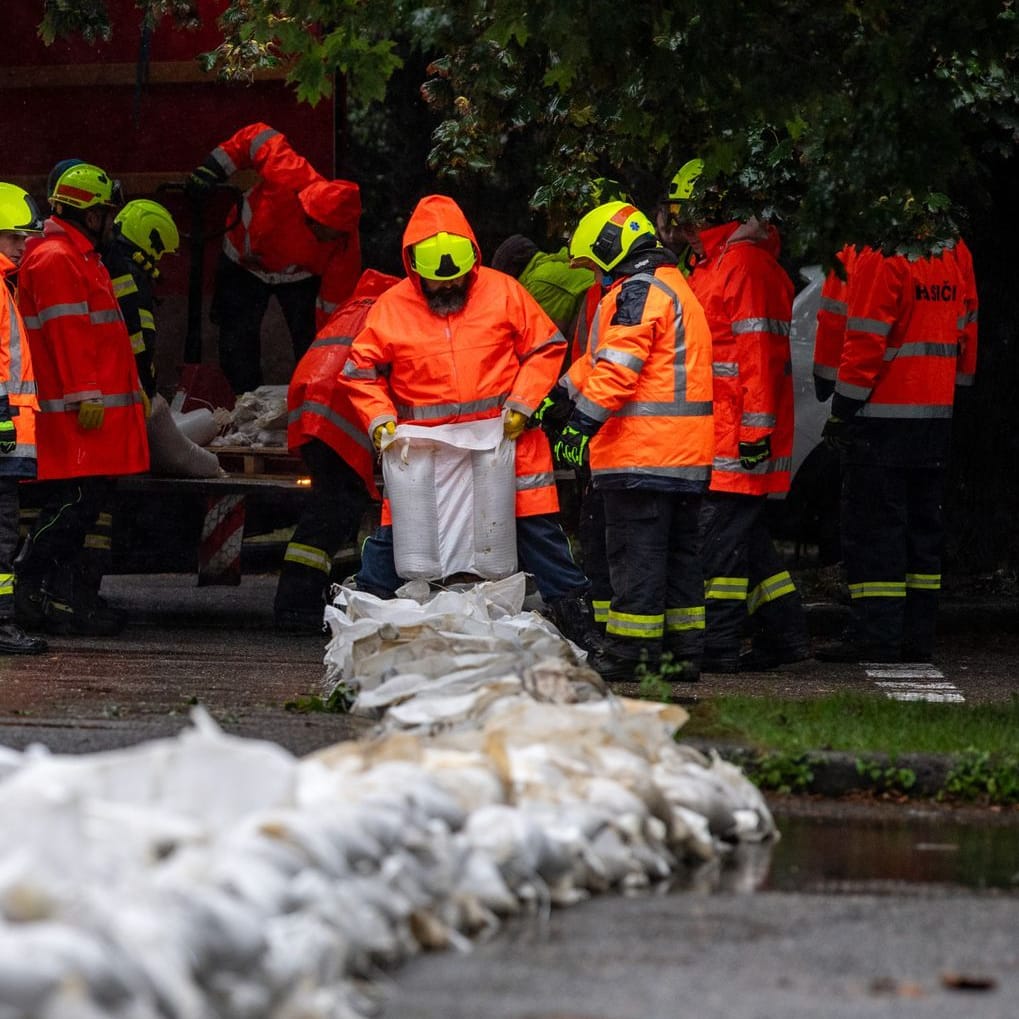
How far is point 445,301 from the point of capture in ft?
27.1

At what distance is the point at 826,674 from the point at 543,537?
1445 mm

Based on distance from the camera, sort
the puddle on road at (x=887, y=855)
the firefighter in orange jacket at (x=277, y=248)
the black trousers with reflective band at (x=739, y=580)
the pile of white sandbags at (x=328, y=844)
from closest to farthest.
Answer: the pile of white sandbags at (x=328, y=844)
the puddle on road at (x=887, y=855)
the black trousers with reflective band at (x=739, y=580)
the firefighter in orange jacket at (x=277, y=248)

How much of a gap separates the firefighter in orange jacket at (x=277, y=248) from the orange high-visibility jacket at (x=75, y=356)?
1.39m

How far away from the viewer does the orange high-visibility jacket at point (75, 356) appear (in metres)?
9.38

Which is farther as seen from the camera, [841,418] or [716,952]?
[841,418]

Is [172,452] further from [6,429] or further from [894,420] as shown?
[894,420]

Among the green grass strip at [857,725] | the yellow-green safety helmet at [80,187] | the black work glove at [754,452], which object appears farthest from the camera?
the yellow-green safety helmet at [80,187]

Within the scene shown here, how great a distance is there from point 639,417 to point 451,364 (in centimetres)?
79

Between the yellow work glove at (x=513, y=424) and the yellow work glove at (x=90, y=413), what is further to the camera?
the yellow work glove at (x=90, y=413)

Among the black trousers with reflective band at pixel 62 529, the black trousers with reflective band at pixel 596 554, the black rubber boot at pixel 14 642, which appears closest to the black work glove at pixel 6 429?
the black rubber boot at pixel 14 642

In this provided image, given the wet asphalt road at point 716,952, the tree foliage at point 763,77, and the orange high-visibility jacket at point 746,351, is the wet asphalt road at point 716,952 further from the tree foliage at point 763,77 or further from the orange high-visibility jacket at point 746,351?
the orange high-visibility jacket at point 746,351

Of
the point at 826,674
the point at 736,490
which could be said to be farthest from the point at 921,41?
the point at 826,674

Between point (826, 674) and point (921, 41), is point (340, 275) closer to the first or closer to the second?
point (826, 674)

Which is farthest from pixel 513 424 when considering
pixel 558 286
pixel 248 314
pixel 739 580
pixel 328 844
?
pixel 328 844
